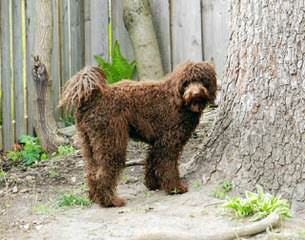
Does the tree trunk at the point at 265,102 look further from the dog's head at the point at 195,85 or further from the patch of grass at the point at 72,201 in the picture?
the patch of grass at the point at 72,201

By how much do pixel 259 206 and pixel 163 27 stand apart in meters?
4.11

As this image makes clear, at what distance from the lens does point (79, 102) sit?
5.95 meters

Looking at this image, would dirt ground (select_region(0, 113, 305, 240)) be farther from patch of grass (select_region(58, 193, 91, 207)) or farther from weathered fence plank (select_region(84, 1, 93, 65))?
weathered fence plank (select_region(84, 1, 93, 65))

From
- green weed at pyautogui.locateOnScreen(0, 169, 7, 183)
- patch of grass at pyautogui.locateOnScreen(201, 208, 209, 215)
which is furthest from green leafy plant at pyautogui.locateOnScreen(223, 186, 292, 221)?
green weed at pyautogui.locateOnScreen(0, 169, 7, 183)

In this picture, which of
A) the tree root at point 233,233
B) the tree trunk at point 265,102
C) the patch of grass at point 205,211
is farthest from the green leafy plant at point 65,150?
the tree root at point 233,233

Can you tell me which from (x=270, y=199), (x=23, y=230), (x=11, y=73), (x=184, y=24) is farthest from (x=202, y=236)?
(x=11, y=73)

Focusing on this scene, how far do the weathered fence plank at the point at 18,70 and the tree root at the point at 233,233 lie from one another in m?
5.14

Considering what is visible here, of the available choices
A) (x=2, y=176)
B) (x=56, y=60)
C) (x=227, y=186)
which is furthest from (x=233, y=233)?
(x=56, y=60)

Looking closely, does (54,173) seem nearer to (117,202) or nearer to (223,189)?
(117,202)

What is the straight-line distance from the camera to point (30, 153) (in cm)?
848

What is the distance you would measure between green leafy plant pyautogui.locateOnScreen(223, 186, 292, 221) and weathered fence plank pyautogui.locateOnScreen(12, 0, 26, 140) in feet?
16.3

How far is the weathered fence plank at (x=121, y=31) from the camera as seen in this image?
938 centimetres

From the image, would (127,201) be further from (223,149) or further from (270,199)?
(270,199)

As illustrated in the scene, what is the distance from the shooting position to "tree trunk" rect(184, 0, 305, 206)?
18.6 feet
